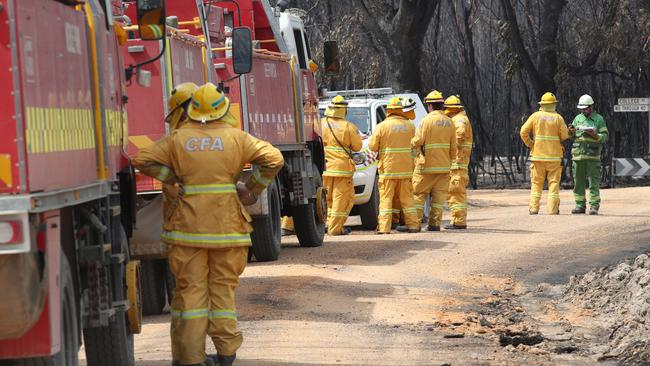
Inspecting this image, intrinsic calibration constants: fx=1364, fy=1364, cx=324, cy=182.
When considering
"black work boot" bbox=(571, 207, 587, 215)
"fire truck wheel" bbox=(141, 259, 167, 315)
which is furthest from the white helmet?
"fire truck wheel" bbox=(141, 259, 167, 315)

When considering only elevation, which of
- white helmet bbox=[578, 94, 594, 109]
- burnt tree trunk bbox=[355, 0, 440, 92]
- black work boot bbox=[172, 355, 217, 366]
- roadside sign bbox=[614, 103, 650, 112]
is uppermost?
burnt tree trunk bbox=[355, 0, 440, 92]

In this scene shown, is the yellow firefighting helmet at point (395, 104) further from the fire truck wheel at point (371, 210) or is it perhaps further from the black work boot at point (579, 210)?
the black work boot at point (579, 210)

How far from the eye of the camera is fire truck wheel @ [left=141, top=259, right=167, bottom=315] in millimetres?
10984

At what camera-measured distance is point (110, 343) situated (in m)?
8.00

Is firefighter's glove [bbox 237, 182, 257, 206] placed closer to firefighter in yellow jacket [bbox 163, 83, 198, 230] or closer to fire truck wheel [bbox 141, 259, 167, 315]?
firefighter in yellow jacket [bbox 163, 83, 198, 230]

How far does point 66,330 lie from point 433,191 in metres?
13.3

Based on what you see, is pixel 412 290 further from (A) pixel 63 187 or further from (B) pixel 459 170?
(B) pixel 459 170

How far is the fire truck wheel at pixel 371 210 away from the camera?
20.8 meters

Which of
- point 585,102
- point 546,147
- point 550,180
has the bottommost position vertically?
point 550,180

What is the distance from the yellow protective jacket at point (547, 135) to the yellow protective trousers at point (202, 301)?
14.3m

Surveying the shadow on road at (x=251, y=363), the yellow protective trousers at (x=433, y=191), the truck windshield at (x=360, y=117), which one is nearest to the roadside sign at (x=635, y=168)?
the truck windshield at (x=360, y=117)

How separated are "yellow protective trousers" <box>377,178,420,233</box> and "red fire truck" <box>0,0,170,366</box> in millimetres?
10467

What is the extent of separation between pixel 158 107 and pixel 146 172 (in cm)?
293

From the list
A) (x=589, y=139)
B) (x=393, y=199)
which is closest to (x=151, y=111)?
(x=393, y=199)
